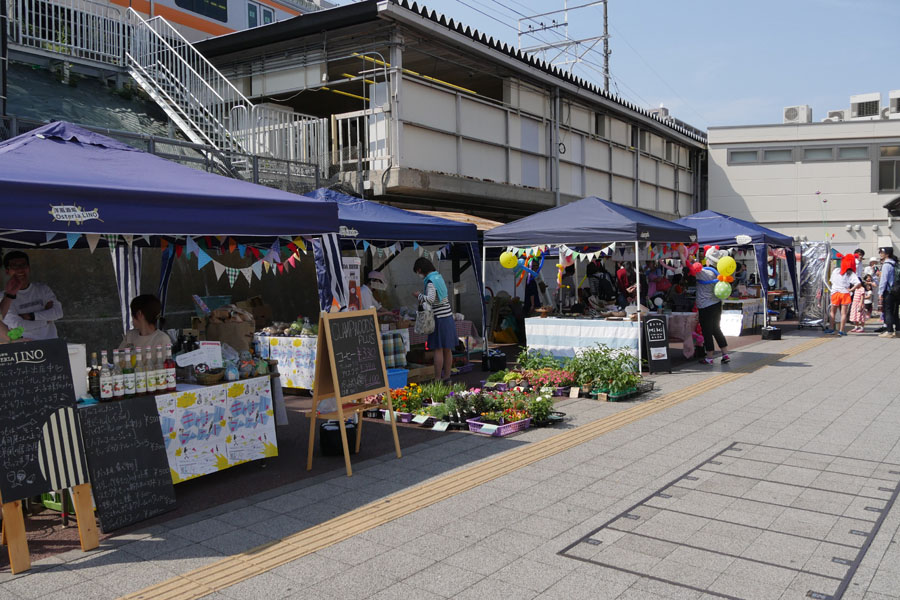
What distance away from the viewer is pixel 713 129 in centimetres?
2977

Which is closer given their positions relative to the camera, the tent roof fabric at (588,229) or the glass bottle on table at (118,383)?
the glass bottle on table at (118,383)

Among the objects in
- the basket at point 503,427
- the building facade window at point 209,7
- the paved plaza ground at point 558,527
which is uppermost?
the building facade window at point 209,7

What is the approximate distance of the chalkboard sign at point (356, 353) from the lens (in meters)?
6.27

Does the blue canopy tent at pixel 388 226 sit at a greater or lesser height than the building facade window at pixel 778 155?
lesser

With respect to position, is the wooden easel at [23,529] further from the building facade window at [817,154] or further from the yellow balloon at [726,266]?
the building facade window at [817,154]

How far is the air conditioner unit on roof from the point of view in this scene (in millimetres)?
31156

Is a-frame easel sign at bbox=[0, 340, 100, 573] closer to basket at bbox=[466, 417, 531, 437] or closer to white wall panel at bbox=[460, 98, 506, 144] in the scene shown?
basket at bbox=[466, 417, 531, 437]

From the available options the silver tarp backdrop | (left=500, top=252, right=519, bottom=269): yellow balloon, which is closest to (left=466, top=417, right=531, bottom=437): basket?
(left=500, top=252, right=519, bottom=269): yellow balloon

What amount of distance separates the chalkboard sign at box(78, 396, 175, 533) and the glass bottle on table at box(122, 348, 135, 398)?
105mm

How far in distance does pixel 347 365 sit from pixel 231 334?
3942 millimetres

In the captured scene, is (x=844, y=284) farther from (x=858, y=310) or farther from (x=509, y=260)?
(x=509, y=260)

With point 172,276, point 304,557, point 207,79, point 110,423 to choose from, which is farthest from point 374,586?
point 207,79

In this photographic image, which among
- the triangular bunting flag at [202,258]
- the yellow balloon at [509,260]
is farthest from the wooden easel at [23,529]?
the yellow balloon at [509,260]

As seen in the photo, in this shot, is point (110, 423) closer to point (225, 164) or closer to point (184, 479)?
point (184, 479)
